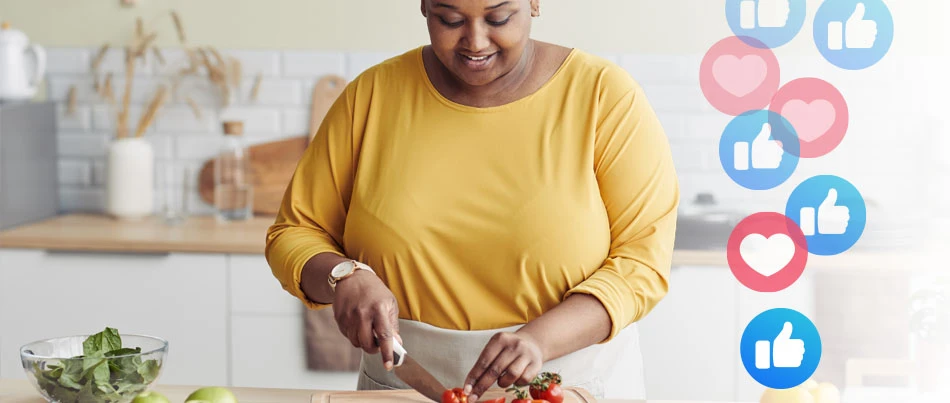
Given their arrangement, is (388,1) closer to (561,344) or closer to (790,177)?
(790,177)

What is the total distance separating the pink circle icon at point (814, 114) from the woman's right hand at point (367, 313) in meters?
1.91

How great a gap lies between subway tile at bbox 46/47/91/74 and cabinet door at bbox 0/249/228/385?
68cm

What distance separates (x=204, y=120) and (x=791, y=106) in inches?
69.4

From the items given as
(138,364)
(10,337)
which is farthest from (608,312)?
(10,337)

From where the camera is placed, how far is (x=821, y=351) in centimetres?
280

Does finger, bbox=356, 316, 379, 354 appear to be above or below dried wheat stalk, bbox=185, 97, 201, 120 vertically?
below

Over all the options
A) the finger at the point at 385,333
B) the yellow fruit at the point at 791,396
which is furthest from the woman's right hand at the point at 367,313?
the yellow fruit at the point at 791,396

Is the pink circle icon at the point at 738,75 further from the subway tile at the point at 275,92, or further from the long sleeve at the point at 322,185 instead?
the long sleeve at the point at 322,185

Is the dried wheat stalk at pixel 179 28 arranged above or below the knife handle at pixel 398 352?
above

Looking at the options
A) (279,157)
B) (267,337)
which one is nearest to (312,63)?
(279,157)

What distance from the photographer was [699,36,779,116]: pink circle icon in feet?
9.87

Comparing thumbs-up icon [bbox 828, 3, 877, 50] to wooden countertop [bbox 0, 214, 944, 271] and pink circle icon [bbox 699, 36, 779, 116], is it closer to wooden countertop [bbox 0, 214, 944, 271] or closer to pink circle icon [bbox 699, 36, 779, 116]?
pink circle icon [bbox 699, 36, 779, 116]

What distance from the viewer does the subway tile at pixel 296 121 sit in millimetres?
3186

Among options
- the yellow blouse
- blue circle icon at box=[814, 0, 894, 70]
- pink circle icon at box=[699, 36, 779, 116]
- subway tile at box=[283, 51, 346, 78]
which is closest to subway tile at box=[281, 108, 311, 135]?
subway tile at box=[283, 51, 346, 78]
